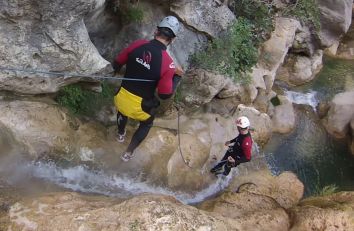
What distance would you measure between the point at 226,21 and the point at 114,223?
20.6 ft

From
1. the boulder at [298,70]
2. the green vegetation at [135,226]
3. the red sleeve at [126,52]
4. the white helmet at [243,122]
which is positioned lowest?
the boulder at [298,70]

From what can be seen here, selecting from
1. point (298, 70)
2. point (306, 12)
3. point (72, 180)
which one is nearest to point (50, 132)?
point (72, 180)

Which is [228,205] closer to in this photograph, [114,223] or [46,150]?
[114,223]

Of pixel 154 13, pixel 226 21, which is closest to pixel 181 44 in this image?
pixel 154 13

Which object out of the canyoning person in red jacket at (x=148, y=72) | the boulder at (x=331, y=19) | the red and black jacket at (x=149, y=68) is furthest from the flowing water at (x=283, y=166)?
the red and black jacket at (x=149, y=68)

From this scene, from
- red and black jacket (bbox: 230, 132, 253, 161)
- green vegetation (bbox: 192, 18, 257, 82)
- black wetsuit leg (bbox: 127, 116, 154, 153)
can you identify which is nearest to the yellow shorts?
black wetsuit leg (bbox: 127, 116, 154, 153)

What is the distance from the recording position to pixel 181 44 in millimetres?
9211

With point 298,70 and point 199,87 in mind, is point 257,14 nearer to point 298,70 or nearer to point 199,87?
point 298,70

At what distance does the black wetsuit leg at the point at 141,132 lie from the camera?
7031 mm

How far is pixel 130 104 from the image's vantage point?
655 cm

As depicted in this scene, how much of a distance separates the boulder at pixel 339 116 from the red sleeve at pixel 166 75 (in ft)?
26.0

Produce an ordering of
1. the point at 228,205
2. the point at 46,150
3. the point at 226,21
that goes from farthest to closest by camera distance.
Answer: the point at 226,21
the point at 228,205
the point at 46,150

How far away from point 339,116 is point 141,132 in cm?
772

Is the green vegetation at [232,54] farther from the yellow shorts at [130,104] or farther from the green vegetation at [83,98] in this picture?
the yellow shorts at [130,104]
